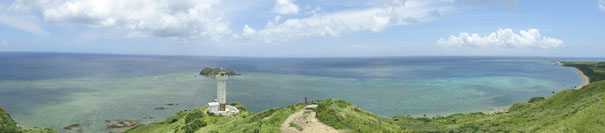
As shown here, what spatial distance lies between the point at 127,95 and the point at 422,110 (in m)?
72.3

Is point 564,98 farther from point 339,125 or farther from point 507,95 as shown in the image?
point 339,125

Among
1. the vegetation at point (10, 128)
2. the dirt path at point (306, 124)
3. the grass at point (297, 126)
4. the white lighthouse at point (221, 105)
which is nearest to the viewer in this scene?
the dirt path at point (306, 124)

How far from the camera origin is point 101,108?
64.7 metres

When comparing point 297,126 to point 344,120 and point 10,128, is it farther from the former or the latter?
point 10,128

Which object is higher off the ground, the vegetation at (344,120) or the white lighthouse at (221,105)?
the vegetation at (344,120)

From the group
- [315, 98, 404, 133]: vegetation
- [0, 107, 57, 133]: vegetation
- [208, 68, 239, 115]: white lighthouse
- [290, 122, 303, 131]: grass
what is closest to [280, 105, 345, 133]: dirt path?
[290, 122, 303, 131]: grass

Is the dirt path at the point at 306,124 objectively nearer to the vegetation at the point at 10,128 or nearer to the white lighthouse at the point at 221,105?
the white lighthouse at the point at 221,105

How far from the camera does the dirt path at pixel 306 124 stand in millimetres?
22938

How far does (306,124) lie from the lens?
24.1 m

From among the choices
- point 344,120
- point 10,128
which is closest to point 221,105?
point 10,128

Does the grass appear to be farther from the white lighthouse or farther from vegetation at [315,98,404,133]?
the white lighthouse

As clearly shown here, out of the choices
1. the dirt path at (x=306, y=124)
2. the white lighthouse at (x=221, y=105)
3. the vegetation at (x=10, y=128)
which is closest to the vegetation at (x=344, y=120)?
the dirt path at (x=306, y=124)

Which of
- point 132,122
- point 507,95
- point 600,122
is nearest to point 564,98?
point 600,122

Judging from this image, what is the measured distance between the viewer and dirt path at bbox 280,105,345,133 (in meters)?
22.9
